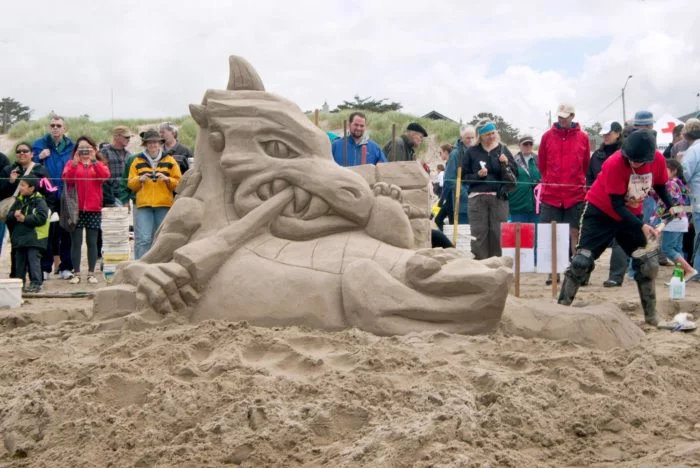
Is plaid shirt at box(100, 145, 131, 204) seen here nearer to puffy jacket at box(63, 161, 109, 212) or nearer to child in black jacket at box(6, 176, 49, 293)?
puffy jacket at box(63, 161, 109, 212)

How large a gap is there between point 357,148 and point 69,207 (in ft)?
9.43

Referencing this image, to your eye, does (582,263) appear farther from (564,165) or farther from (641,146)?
(564,165)

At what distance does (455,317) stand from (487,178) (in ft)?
11.0

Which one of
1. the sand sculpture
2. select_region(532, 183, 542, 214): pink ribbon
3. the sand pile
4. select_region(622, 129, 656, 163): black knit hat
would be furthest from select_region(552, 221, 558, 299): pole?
the sand pile

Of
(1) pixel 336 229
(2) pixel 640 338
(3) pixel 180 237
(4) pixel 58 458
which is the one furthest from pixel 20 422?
(2) pixel 640 338

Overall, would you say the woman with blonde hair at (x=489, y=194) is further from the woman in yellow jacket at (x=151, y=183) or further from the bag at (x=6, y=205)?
the bag at (x=6, y=205)

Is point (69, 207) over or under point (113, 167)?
under

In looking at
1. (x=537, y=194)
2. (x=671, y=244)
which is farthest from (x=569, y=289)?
(x=537, y=194)

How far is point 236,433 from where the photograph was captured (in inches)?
141

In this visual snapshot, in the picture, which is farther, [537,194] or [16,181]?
[537,194]

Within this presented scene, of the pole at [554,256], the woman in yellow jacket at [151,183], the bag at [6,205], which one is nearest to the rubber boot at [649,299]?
the pole at [554,256]

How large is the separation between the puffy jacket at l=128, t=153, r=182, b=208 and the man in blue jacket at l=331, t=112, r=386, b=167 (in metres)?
1.47

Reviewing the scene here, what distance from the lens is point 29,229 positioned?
7.93 metres

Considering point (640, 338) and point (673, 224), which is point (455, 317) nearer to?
point (640, 338)
